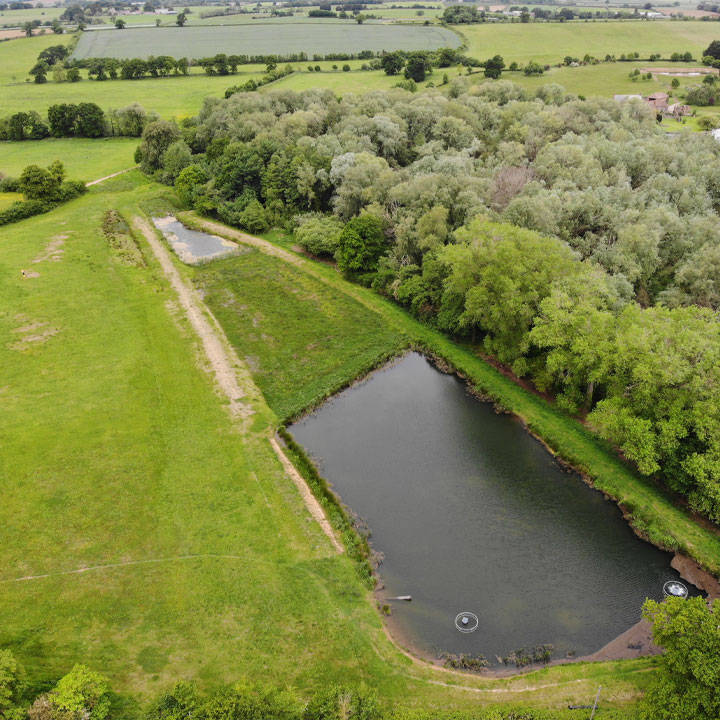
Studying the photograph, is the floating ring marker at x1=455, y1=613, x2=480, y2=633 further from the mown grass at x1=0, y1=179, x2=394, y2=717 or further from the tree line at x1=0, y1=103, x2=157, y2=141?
the tree line at x1=0, y1=103, x2=157, y2=141

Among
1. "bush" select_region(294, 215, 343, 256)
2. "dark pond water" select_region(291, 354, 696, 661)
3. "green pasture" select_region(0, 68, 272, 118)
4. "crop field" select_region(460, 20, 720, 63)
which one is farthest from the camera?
"crop field" select_region(460, 20, 720, 63)

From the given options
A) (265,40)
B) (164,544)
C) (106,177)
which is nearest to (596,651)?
(164,544)

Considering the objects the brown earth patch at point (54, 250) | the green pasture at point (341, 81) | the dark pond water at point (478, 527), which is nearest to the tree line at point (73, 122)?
the green pasture at point (341, 81)

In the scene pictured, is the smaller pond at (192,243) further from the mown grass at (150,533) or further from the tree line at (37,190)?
the mown grass at (150,533)

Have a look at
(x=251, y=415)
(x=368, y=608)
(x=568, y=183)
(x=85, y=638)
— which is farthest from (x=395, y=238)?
(x=85, y=638)

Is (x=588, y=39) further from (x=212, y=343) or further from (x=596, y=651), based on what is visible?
(x=596, y=651)

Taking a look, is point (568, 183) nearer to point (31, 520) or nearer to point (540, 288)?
point (540, 288)

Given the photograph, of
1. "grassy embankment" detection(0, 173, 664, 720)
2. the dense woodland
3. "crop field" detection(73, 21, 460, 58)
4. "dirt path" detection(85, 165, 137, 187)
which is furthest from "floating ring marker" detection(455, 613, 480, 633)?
"crop field" detection(73, 21, 460, 58)

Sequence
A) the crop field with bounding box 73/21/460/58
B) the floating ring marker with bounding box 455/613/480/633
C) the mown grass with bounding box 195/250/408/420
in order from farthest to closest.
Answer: the crop field with bounding box 73/21/460/58, the mown grass with bounding box 195/250/408/420, the floating ring marker with bounding box 455/613/480/633
